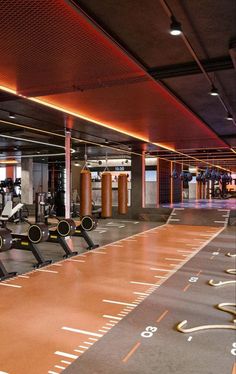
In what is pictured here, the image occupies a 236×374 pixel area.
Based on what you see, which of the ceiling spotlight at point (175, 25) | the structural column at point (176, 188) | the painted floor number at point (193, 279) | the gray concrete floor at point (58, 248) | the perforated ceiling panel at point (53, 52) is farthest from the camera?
the structural column at point (176, 188)

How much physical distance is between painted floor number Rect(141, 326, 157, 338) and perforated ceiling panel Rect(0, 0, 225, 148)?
3069 millimetres

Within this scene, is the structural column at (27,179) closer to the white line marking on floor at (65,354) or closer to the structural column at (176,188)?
the structural column at (176,188)

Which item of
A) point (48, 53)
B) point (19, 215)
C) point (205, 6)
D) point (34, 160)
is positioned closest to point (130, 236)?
point (19, 215)

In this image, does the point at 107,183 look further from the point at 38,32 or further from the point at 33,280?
the point at 38,32

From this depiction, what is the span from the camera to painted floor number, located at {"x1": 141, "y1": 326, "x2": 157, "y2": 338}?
324 cm

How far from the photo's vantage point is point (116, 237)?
9539 mm

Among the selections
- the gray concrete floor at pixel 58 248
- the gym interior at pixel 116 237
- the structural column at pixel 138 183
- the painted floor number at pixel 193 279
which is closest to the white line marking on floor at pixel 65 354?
the gym interior at pixel 116 237

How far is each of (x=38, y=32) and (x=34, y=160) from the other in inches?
567

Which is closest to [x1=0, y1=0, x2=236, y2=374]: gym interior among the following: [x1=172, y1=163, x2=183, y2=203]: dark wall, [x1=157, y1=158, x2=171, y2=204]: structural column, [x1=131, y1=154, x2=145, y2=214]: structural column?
[x1=131, y1=154, x2=145, y2=214]: structural column

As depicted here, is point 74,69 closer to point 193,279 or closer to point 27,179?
point 193,279

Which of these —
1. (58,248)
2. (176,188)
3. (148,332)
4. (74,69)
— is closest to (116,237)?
(58,248)

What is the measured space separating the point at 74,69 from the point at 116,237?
19.5 ft

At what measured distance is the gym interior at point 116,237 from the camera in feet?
9.68

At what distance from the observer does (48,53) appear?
12.9ft
